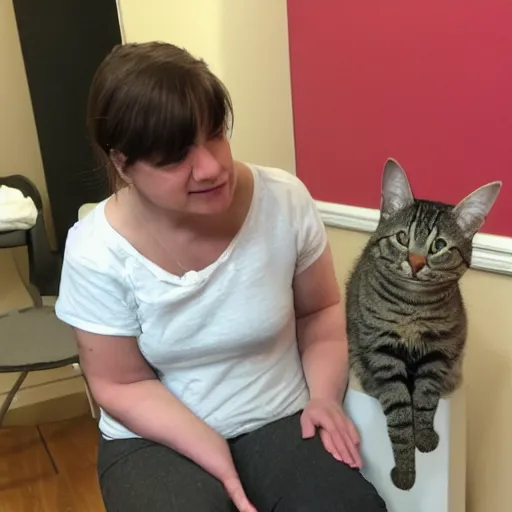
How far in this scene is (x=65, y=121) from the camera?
7.04 feet

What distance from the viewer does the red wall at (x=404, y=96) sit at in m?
1.25

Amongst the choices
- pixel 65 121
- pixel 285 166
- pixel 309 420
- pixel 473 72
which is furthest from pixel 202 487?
pixel 65 121

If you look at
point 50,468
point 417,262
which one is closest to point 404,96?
point 417,262

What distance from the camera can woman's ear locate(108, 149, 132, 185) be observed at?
37.2 inches

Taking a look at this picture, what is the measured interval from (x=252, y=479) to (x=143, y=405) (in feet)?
0.66

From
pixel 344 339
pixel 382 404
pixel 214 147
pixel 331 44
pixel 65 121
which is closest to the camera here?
pixel 214 147

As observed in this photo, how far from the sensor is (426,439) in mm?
1048

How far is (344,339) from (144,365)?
339 mm

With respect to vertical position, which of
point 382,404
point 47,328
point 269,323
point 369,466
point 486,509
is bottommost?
point 486,509

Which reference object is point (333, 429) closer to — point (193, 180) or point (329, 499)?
point (329, 499)

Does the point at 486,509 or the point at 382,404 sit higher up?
the point at 382,404

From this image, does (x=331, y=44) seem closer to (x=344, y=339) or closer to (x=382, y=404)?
(x=344, y=339)

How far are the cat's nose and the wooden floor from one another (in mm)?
1291

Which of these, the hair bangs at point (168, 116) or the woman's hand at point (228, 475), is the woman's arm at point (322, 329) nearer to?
the woman's hand at point (228, 475)
